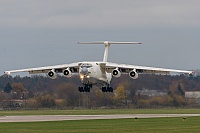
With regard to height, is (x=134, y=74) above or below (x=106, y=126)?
above

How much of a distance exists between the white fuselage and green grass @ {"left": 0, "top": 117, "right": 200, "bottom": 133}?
260 inches

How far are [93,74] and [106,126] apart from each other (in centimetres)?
1199

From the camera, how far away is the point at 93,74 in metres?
54.4

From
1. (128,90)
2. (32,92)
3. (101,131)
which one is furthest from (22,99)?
(101,131)

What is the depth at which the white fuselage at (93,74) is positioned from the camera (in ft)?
176

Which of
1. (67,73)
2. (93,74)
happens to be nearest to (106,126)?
(93,74)

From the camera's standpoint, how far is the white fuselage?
53719 millimetres

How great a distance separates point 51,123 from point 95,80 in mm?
10421

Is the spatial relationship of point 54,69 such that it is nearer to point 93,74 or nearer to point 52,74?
point 52,74

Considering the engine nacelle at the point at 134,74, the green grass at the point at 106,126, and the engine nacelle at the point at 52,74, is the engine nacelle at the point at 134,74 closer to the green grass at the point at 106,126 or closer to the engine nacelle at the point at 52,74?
the engine nacelle at the point at 52,74

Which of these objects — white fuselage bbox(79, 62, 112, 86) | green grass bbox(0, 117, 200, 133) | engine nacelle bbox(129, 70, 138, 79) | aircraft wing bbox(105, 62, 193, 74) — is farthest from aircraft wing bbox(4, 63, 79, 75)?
green grass bbox(0, 117, 200, 133)

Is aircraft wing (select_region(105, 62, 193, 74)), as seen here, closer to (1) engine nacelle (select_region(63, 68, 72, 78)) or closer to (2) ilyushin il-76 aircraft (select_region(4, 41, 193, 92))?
(2) ilyushin il-76 aircraft (select_region(4, 41, 193, 92))

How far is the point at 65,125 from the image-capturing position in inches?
1729

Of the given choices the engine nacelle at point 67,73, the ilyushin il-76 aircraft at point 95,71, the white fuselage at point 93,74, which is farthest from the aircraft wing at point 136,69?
the engine nacelle at point 67,73
